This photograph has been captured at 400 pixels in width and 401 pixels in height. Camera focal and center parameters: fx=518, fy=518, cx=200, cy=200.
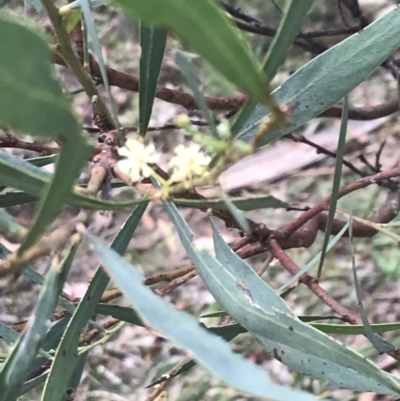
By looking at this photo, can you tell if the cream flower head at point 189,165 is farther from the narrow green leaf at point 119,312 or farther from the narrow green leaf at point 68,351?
the narrow green leaf at point 119,312

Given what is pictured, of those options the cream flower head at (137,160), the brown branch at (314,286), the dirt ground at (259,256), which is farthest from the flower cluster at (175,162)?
the dirt ground at (259,256)

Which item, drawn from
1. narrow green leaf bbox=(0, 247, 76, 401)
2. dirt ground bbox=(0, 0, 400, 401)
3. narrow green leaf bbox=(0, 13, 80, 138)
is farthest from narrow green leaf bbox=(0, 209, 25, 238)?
dirt ground bbox=(0, 0, 400, 401)

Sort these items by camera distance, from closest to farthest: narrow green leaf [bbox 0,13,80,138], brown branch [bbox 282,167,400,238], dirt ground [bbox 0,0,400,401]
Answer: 1. narrow green leaf [bbox 0,13,80,138]
2. brown branch [bbox 282,167,400,238]
3. dirt ground [bbox 0,0,400,401]

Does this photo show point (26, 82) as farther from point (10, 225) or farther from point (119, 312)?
point (119, 312)

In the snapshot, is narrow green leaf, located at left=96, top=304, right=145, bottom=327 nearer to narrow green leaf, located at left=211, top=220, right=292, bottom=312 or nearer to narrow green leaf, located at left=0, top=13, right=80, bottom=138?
narrow green leaf, located at left=211, top=220, right=292, bottom=312

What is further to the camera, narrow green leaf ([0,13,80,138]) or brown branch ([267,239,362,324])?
brown branch ([267,239,362,324])

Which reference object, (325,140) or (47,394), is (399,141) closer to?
(325,140)

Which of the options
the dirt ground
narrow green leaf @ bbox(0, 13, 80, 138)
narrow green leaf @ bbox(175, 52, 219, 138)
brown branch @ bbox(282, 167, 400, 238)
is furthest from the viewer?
the dirt ground

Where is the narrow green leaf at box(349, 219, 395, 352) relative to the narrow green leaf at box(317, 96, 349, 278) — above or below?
below
